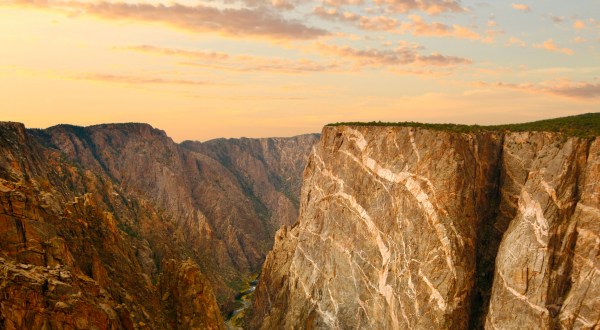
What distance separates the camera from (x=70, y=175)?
3314 inches

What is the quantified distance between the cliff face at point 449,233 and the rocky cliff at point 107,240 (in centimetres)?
1751

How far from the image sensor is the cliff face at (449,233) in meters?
42.3

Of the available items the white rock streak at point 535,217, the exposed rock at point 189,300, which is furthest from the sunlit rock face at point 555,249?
the exposed rock at point 189,300

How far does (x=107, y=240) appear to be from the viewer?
3969cm

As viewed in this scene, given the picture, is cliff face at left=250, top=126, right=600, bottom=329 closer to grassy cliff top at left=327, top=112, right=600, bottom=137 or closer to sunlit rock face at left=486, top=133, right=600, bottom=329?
sunlit rock face at left=486, top=133, right=600, bottom=329

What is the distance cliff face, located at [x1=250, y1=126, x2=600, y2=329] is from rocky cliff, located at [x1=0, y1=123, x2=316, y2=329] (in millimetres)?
17513

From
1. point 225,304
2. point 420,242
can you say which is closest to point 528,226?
point 420,242

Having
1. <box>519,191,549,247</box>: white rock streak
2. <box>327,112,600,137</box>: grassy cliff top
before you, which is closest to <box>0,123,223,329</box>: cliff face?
<box>519,191,549,247</box>: white rock streak

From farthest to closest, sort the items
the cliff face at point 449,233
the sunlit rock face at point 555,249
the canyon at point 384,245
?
the cliff face at point 449,233 < the sunlit rock face at point 555,249 < the canyon at point 384,245

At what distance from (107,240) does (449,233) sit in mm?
31824

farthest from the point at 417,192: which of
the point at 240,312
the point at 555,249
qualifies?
the point at 240,312

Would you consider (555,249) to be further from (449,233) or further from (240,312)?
(240,312)

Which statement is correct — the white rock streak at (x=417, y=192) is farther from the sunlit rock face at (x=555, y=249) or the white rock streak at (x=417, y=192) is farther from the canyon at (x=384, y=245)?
the sunlit rock face at (x=555, y=249)

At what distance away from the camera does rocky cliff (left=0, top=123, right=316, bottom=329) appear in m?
24.8
